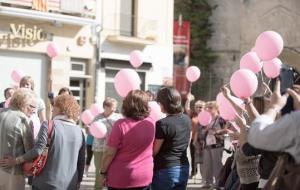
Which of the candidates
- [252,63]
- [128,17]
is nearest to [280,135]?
[252,63]

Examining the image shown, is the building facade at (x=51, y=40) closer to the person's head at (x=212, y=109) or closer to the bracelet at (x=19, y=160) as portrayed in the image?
the person's head at (x=212, y=109)

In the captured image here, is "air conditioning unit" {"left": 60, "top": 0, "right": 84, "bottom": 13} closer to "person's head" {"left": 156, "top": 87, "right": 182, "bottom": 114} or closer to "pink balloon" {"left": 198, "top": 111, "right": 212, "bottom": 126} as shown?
"pink balloon" {"left": 198, "top": 111, "right": 212, "bottom": 126}

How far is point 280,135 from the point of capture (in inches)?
144

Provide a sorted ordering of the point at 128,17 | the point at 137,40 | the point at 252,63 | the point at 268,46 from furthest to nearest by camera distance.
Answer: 1. the point at 128,17
2. the point at 137,40
3. the point at 252,63
4. the point at 268,46

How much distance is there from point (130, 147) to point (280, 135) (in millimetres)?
2410

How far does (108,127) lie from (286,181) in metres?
6.21

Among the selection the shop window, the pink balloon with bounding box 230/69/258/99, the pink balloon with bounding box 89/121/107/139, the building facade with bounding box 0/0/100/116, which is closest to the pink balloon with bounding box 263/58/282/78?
the pink balloon with bounding box 230/69/258/99

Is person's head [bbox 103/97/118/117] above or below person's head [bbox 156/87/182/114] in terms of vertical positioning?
below

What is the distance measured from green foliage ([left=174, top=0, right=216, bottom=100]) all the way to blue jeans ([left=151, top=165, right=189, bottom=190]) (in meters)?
27.7

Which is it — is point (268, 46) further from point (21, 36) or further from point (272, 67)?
point (21, 36)

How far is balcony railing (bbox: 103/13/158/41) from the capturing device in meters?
25.3

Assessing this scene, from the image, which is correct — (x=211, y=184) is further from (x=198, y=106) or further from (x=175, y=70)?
(x=175, y=70)

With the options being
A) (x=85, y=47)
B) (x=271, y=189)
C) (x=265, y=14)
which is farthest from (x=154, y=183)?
(x=265, y=14)

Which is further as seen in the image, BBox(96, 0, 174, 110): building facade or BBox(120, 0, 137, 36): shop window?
BBox(120, 0, 137, 36): shop window
